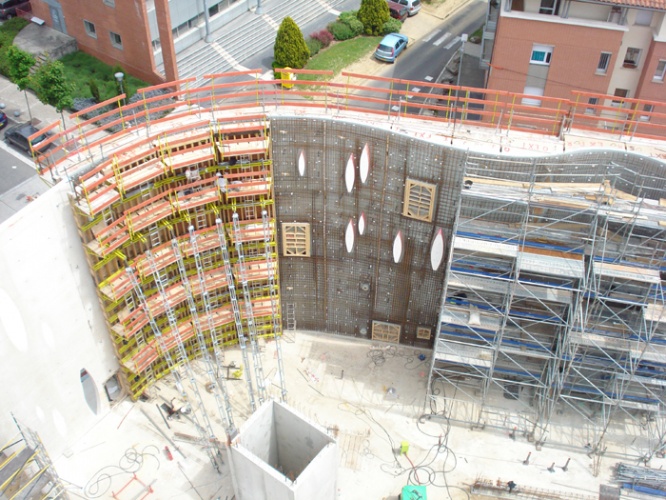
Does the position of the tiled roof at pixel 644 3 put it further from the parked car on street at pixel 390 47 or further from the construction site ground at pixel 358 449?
the construction site ground at pixel 358 449

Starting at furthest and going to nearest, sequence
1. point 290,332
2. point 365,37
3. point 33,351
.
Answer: point 365,37
point 290,332
point 33,351

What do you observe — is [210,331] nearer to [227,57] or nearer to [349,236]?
[349,236]

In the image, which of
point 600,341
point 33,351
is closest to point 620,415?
point 600,341

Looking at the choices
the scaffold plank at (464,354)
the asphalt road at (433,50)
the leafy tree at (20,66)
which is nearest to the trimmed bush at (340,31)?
the asphalt road at (433,50)

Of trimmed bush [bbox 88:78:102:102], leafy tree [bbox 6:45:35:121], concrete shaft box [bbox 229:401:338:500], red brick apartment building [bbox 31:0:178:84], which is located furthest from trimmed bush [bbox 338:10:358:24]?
concrete shaft box [bbox 229:401:338:500]

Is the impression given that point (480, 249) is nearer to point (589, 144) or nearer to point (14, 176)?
point (589, 144)

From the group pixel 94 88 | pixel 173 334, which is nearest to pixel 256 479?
pixel 173 334

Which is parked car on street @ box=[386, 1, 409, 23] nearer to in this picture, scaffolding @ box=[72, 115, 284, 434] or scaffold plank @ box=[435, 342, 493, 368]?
scaffolding @ box=[72, 115, 284, 434]
